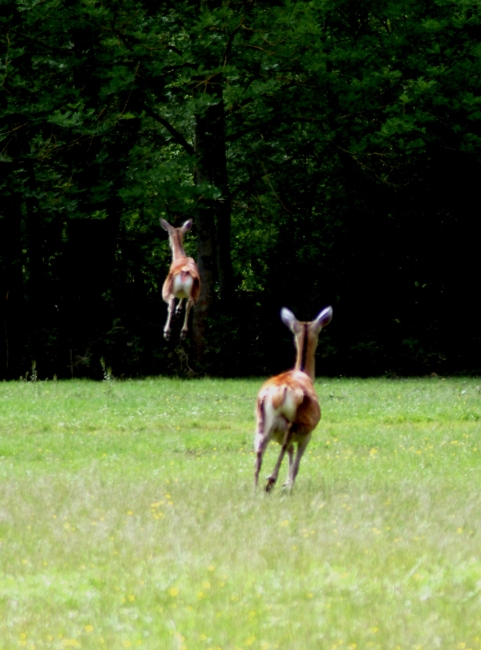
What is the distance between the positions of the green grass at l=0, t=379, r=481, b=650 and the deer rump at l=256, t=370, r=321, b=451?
1.96 ft

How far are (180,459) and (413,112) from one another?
16.5 m

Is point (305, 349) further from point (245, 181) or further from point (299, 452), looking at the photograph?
point (245, 181)

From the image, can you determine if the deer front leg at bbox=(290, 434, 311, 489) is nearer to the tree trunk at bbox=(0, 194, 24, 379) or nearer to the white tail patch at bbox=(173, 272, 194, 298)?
the white tail patch at bbox=(173, 272, 194, 298)

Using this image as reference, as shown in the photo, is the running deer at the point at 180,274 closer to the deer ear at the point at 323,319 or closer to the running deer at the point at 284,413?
the deer ear at the point at 323,319

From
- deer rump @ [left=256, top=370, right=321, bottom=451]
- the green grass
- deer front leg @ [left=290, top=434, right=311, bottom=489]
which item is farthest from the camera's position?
deer front leg @ [left=290, top=434, right=311, bottom=489]

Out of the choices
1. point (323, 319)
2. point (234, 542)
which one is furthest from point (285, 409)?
point (234, 542)

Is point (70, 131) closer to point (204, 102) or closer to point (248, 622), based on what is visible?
point (204, 102)

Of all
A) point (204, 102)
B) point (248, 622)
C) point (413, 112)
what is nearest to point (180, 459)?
point (248, 622)

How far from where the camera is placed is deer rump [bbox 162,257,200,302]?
16672mm

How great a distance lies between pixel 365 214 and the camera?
29109 mm

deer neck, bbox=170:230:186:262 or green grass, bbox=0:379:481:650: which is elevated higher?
deer neck, bbox=170:230:186:262

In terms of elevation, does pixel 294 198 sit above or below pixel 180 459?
above

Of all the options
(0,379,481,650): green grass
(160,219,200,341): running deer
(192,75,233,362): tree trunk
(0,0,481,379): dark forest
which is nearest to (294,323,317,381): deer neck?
(0,379,481,650): green grass

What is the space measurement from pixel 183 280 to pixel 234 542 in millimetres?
8425
